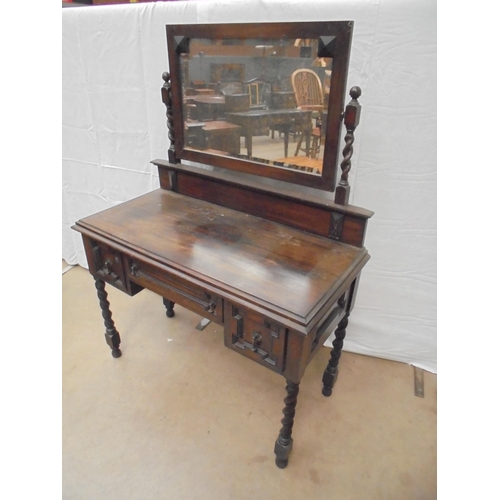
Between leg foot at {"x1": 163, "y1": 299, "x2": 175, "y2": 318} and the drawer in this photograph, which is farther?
leg foot at {"x1": 163, "y1": 299, "x2": 175, "y2": 318}

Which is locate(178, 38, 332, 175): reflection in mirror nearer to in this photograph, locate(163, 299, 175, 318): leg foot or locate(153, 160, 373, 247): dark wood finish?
locate(153, 160, 373, 247): dark wood finish

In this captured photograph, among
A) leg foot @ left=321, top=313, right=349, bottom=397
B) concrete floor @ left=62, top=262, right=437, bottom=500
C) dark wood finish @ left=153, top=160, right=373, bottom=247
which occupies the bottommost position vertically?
concrete floor @ left=62, top=262, right=437, bottom=500

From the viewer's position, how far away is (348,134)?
3.44ft

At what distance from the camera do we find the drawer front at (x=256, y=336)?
96cm

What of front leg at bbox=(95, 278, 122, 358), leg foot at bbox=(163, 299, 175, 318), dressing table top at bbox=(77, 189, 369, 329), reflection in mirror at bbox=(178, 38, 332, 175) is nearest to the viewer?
dressing table top at bbox=(77, 189, 369, 329)

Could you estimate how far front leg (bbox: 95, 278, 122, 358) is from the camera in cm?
150

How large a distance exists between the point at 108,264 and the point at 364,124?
3.57ft

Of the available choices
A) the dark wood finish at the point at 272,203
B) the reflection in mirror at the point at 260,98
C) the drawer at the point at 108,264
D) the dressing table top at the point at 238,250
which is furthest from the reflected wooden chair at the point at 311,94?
the drawer at the point at 108,264

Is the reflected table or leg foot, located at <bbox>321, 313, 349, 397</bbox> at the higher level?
the reflected table

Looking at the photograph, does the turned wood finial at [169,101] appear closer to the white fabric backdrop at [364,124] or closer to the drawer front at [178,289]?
the white fabric backdrop at [364,124]

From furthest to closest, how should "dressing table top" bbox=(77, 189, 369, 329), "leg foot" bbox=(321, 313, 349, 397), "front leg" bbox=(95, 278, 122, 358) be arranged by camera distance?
1. "front leg" bbox=(95, 278, 122, 358)
2. "leg foot" bbox=(321, 313, 349, 397)
3. "dressing table top" bbox=(77, 189, 369, 329)

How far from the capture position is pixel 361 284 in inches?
61.9

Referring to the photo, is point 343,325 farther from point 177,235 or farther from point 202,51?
point 202,51

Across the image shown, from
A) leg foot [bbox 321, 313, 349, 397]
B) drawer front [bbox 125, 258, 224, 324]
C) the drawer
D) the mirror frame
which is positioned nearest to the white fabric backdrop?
the mirror frame
